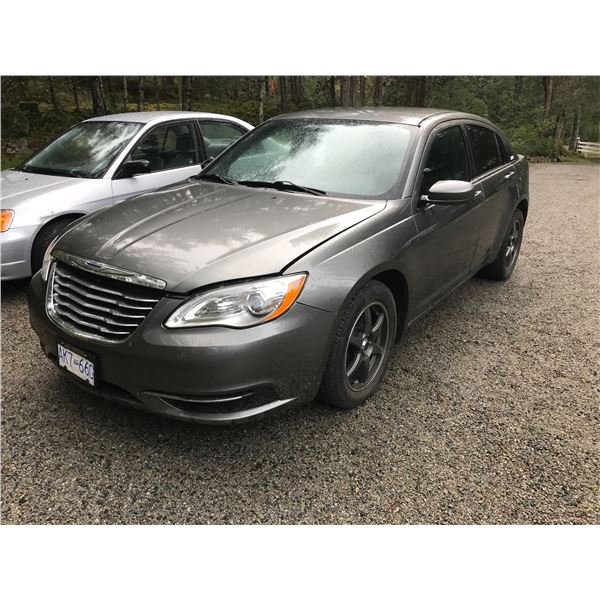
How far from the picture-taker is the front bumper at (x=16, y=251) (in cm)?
437

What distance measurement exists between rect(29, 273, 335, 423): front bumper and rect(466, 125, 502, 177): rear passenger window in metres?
2.41

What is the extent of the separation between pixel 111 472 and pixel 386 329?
1664 mm

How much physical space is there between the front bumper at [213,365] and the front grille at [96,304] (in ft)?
0.18

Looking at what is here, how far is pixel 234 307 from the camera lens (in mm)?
2359

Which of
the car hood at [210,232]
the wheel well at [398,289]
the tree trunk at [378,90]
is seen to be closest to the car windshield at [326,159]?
the car hood at [210,232]

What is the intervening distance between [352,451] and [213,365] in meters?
0.91

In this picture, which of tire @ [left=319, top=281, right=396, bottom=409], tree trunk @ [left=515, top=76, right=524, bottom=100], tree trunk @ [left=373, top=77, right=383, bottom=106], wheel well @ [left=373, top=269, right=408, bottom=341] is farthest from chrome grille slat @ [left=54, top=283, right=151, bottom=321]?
tree trunk @ [left=515, top=76, right=524, bottom=100]

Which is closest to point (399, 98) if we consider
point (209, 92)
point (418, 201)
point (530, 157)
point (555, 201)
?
point (530, 157)

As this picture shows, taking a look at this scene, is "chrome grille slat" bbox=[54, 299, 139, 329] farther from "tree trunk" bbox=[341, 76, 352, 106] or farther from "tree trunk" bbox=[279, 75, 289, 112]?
"tree trunk" bbox=[279, 75, 289, 112]

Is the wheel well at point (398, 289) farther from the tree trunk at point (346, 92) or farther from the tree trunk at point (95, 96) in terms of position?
the tree trunk at point (95, 96)

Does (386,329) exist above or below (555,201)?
above

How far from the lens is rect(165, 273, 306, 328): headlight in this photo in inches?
91.9

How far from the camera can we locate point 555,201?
1044cm

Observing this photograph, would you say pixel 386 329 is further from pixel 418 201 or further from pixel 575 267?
pixel 575 267
